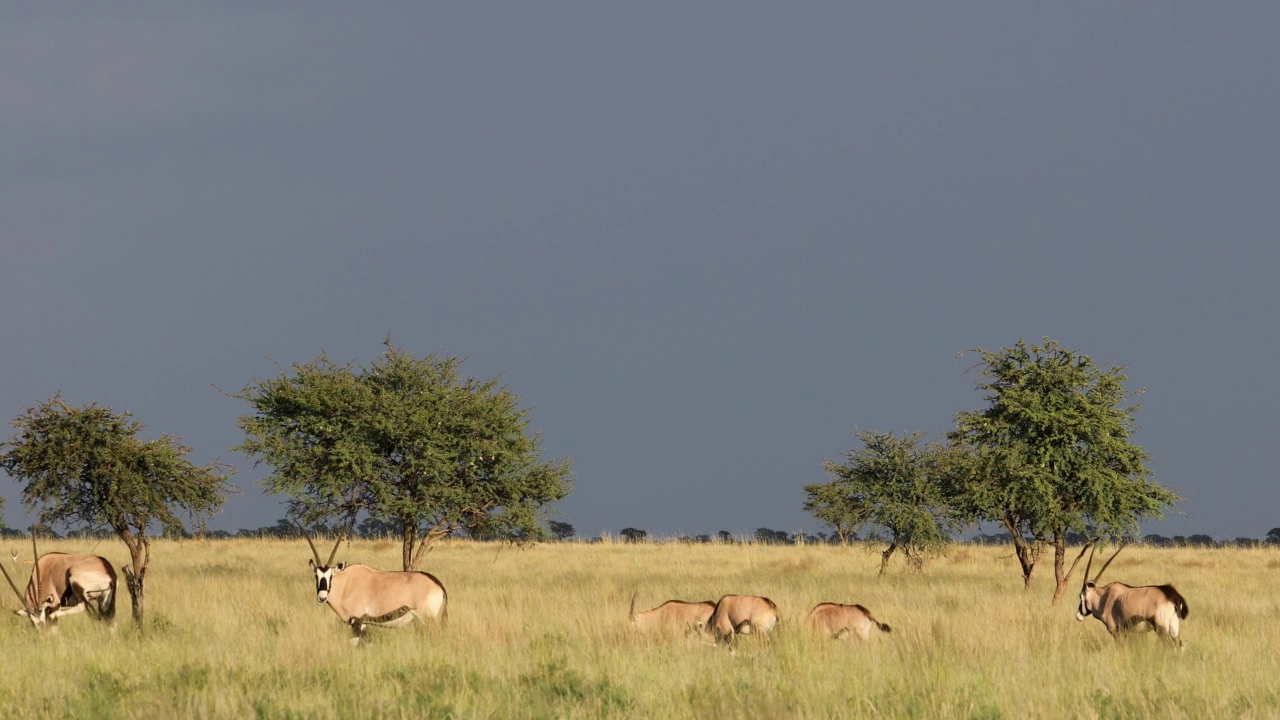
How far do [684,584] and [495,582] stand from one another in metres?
4.86

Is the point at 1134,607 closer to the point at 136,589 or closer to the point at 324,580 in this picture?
the point at 324,580

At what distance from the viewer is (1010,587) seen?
1144 inches

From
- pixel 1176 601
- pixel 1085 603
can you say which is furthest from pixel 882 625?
pixel 1176 601

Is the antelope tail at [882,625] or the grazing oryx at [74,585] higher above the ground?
the grazing oryx at [74,585]

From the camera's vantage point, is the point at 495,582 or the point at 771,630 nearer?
the point at 771,630

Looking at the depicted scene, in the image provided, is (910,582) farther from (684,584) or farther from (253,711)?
(253,711)

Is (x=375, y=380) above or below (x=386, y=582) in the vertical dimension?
above

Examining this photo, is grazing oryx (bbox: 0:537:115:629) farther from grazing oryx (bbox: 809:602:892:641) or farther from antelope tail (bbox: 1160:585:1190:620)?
antelope tail (bbox: 1160:585:1190:620)

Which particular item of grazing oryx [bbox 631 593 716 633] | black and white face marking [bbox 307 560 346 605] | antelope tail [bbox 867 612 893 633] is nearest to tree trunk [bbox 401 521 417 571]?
black and white face marking [bbox 307 560 346 605]

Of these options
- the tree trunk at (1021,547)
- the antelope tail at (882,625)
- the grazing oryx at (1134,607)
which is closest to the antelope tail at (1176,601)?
the grazing oryx at (1134,607)

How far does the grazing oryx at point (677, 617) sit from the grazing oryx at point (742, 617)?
35cm

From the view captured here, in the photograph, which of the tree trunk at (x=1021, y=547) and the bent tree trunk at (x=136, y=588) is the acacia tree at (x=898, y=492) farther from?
the bent tree trunk at (x=136, y=588)

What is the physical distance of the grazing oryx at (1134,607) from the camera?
14539 mm

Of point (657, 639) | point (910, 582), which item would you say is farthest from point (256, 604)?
point (910, 582)
